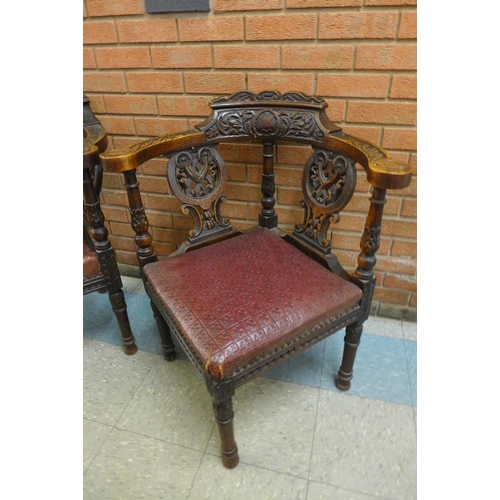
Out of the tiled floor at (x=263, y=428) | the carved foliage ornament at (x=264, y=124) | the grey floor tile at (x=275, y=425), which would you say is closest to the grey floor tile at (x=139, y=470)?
the tiled floor at (x=263, y=428)

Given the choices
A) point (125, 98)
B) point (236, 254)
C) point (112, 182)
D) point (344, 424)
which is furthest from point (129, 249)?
point (344, 424)

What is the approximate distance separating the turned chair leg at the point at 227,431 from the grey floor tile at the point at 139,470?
0.12m

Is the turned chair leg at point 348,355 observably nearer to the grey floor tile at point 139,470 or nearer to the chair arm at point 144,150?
the grey floor tile at point 139,470

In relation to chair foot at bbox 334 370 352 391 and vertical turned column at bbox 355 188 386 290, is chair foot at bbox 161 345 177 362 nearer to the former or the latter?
chair foot at bbox 334 370 352 391

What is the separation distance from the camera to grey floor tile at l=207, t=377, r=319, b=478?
1.16 metres

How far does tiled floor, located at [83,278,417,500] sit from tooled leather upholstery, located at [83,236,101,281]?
43 centimetres

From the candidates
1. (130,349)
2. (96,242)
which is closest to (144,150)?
(96,242)

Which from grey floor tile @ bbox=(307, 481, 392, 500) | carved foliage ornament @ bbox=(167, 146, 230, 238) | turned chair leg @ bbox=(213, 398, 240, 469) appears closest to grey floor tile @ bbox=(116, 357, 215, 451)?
turned chair leg @ bbox=(213, 398, 240, 469)

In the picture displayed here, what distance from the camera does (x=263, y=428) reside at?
4.09 feet

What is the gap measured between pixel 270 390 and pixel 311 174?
2.68 ft

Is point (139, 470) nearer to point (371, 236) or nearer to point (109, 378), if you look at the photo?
point (109, 378)

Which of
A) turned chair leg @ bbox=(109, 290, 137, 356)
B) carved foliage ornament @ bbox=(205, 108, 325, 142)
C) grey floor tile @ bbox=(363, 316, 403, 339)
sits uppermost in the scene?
carved foliage ornament @ bbox=(205, 108, 325, 142)

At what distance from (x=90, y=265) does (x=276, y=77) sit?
38.2 inches

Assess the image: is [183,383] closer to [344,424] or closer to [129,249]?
[344,424]
